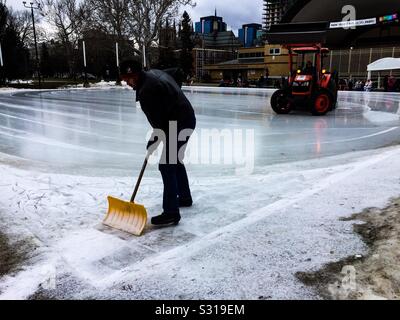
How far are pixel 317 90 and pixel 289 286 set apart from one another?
34.5 ft

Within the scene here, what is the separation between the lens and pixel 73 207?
3.93 metres

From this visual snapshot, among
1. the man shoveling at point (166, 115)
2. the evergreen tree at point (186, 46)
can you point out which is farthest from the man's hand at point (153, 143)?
the evergreen tree at point (186, 46)

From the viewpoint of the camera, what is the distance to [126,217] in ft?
11.5

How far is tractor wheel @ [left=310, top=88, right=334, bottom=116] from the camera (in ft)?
38.8

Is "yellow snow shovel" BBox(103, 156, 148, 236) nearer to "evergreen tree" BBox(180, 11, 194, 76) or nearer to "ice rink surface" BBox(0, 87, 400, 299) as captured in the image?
"ice rink surface" BBox(0, 87, 400, 299)

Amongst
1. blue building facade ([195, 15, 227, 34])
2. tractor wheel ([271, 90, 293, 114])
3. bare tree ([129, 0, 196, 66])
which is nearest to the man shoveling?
tractor wheel ([271, 90, 293, 114])

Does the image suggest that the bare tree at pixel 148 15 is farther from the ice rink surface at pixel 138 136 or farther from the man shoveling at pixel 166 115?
the man shoveling at pixel 166 115

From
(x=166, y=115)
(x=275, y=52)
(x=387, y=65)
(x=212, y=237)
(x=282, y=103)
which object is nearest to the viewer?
(x=212, y=237)

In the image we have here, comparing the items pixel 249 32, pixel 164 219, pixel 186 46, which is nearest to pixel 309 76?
pixel 164 219

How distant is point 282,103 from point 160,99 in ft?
32.3

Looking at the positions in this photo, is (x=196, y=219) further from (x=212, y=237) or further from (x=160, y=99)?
(x=160, y=99)

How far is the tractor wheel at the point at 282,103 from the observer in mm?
12430

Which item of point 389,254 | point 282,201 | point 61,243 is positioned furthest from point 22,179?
point 389,254

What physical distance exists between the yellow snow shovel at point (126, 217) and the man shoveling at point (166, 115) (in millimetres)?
159
